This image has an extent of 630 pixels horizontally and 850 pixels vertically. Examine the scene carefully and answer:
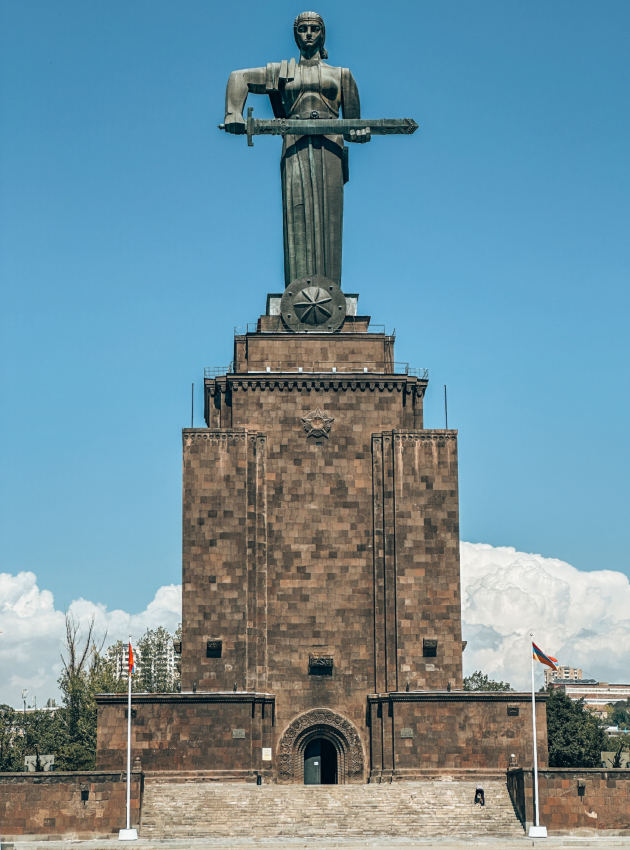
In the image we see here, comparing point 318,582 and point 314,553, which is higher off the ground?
point 314,553

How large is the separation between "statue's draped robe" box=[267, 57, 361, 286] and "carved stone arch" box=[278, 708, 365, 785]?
23875 mm

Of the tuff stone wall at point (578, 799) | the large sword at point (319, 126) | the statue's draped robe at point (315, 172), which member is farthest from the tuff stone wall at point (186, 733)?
the large sword at point (319, 126)

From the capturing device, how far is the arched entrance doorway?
5959 cm

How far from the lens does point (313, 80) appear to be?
67.3 m

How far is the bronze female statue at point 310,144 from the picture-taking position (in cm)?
6744

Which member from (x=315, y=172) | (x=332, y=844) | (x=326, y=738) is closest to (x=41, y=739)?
(x=326, y=738)

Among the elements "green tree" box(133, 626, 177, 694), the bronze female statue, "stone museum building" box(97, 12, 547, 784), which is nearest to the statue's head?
the bronze female statue

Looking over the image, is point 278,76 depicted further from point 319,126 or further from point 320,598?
point 320,598

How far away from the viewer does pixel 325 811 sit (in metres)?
52.8

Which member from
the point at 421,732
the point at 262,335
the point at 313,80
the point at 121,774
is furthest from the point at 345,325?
the point at 121,774

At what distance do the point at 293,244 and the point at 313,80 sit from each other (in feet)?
29.6

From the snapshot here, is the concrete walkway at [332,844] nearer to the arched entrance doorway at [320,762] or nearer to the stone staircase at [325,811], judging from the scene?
the stone staircase at [325,811]

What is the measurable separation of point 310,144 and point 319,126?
139 centimetres

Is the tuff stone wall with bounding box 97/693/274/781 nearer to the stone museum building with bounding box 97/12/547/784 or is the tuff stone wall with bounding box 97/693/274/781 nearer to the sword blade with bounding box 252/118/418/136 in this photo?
the stone museum building with bounding box 97/12/547/784
